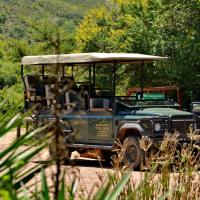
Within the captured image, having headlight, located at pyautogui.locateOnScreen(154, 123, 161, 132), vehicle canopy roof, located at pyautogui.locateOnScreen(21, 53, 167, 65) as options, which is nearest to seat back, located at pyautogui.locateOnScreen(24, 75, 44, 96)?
vehicle canopy roof, located at pyautogui.locateOnScreen(21, 53, 167, 65)

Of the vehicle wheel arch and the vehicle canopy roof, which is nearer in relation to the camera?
the vehicle wheel arch

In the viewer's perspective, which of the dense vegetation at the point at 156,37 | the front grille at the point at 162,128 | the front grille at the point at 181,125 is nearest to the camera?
the front grille at the point at 162,128

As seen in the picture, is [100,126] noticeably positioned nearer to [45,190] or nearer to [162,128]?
[162,128]

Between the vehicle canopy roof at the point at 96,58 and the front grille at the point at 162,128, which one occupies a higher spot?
the vehicle canopy roof at the point at 96,58

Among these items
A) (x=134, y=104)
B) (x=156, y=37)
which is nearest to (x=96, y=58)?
(x=134, y=104)

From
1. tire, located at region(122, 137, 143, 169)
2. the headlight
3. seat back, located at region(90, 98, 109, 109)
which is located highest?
seat back, located at region(90, 98, 109, 109)

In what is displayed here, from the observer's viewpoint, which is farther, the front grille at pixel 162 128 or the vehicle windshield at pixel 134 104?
the vehicle windshield at pixel 134 104

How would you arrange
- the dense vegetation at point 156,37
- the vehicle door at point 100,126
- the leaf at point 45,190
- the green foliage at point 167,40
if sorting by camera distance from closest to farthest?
the leaf at point 45,190, the vehicle door at point 100,126, the green foliage at point 167,40, the dense vegetation at point 156,37

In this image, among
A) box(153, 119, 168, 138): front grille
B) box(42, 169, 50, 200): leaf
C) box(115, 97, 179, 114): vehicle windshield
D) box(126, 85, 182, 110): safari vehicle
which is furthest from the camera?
box(126, 85, 182, 110): safari vehicle

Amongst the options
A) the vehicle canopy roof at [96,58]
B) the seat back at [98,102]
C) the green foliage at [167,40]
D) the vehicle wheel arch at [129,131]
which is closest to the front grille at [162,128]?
the vehicle wheel arch at [129,131]

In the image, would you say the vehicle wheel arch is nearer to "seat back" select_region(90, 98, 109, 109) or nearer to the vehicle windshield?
the vehicle windshield

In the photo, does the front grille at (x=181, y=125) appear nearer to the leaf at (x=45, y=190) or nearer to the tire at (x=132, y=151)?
the tire at (x=132, y=151)

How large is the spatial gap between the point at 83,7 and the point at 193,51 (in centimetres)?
11883

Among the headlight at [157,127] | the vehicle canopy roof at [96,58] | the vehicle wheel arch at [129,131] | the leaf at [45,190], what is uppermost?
the leaf at [45,190]
